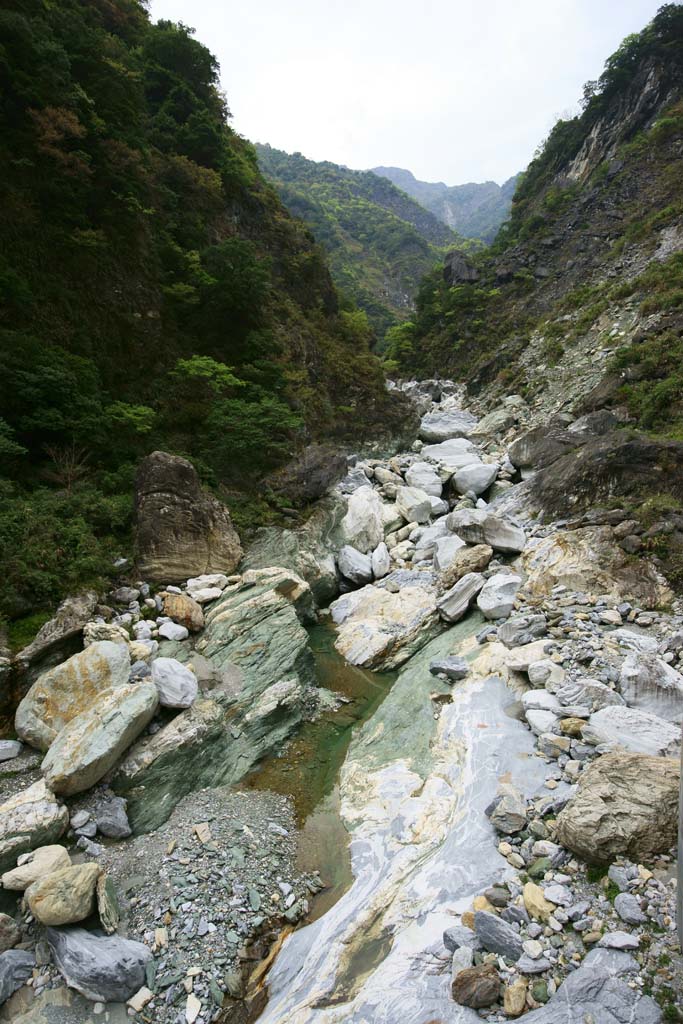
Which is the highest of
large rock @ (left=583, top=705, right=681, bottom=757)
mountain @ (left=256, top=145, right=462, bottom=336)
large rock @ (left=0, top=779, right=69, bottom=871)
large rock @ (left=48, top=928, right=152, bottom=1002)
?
mountain @ (left=256, top=145, right=462, bottom=336)

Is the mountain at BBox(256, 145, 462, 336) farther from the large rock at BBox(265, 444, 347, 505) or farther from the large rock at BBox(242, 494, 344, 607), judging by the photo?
the large rock at BBox(242, 494, 344, 607)

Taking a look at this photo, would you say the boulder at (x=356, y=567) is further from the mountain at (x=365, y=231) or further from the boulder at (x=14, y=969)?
the mountain at (x=365, y=231)

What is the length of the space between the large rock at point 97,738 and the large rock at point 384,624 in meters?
4.10

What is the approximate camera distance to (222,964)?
388cm

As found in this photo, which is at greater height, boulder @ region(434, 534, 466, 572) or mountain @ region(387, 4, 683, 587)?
mountain @ region(387, 4, 683, 587)

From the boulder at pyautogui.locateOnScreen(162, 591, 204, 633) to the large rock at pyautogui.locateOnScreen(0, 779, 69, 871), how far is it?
127 inches

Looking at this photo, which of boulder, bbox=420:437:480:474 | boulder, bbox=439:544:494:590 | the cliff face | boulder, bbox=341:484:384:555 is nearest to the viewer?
boulder, bbox=439:544:494:590

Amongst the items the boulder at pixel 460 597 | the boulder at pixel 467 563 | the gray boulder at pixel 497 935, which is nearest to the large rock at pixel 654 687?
the gray boulder at pixel 497 935

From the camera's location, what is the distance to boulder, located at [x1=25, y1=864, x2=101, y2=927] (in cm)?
364

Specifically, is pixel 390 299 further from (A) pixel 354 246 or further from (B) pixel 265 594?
(B) pixel 265 594

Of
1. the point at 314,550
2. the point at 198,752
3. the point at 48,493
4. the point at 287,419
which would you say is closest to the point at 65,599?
the point at 48,493

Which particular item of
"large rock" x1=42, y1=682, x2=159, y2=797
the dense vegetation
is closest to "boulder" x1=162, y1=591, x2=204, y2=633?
the dense vegetation

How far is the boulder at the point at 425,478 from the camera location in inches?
559

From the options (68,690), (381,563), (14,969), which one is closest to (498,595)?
(381,563)
